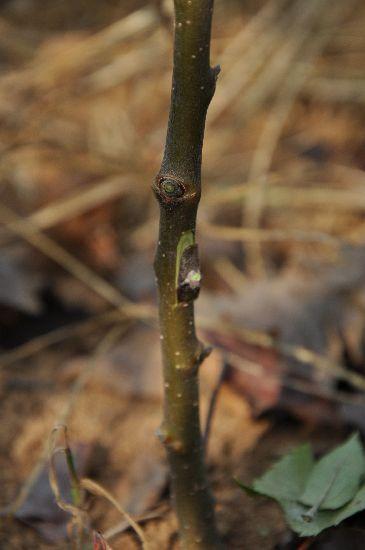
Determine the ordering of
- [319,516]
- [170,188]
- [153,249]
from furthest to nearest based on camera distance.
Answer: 1. [153,249]
2. [319,516]
3. [170,188]

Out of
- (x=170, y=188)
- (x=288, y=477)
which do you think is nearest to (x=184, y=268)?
(x=170, y=188)

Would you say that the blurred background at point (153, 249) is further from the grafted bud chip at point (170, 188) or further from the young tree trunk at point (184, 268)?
the grafted bud chip at point (170, 188)

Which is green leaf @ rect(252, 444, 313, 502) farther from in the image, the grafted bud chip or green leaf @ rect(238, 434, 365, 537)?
the grafted bud chip

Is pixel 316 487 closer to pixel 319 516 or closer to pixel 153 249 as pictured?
pixel 319 516

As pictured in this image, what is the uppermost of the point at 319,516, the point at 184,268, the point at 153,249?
the point at 153,249

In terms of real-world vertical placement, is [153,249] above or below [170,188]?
above

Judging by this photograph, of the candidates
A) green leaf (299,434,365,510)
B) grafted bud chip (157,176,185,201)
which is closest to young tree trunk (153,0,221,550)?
grafted bud chip (157,176,185,201)

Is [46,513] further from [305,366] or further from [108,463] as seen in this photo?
[305,366]

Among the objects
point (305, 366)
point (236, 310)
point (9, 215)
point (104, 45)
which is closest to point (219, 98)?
point (104, 45)
